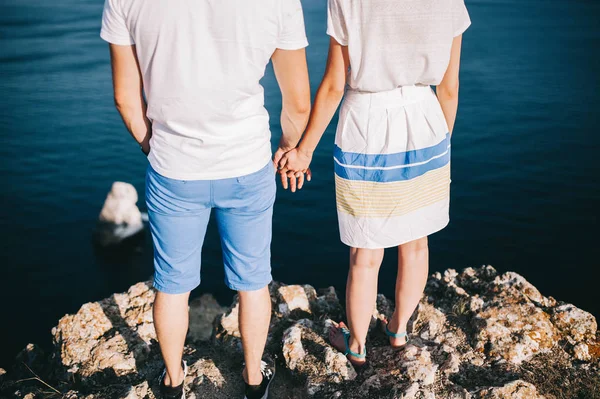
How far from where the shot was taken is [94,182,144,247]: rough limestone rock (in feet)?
28.5

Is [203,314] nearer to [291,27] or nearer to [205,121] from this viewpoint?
[205,121]

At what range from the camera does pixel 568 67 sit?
54.5ft

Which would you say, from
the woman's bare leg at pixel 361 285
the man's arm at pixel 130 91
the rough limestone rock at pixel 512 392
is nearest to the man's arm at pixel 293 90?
the man's arm at pixel 130 91

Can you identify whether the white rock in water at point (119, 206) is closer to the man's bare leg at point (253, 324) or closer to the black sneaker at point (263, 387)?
the black sneaker at point (263, 387)

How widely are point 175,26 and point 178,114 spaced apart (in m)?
0.33

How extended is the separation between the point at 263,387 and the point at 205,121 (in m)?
1.48

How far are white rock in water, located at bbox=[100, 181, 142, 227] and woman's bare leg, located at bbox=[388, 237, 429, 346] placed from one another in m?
6.92

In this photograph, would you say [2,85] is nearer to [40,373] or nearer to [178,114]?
[40,373]

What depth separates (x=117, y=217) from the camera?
344 inches

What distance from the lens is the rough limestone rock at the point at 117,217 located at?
8.68m

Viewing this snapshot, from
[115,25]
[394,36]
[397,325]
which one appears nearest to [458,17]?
[394,36]

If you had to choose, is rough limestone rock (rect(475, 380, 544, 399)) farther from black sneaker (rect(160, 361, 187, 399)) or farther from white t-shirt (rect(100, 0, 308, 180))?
white t-shirt (rect(100, 0, 308, 180))

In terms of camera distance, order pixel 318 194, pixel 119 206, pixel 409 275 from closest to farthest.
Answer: pixel 409 275, pixel 119 206, pixel 318 194

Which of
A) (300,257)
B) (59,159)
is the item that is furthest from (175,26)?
(59,159)
